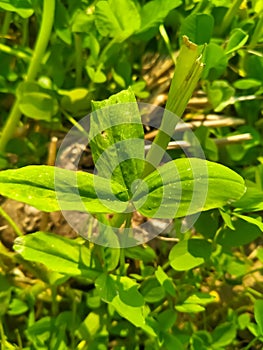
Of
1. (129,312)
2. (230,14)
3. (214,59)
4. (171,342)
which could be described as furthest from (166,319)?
(230,14)

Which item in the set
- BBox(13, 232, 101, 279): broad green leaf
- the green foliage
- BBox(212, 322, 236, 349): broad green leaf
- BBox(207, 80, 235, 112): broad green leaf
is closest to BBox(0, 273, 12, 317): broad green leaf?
the green foliage

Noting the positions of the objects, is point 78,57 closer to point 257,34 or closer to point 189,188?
point 257,34

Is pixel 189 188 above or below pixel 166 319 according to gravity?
above

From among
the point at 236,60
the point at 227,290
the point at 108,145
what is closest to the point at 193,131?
the point at 236,60

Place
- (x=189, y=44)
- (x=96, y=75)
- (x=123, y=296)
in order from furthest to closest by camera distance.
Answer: (x=96, y=75), (x=123, y=296), (x=189, y=44)

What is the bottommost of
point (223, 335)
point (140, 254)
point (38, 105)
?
point (223, 335)

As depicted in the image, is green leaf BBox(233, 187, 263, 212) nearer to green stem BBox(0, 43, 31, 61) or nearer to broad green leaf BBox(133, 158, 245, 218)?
broad green leaf BBox(133, 158, 245, 218)

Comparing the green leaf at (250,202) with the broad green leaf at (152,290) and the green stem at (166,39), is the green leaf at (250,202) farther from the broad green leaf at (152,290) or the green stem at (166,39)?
the green stem at (166,39)

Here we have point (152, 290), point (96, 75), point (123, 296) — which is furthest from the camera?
point (96, 75)
